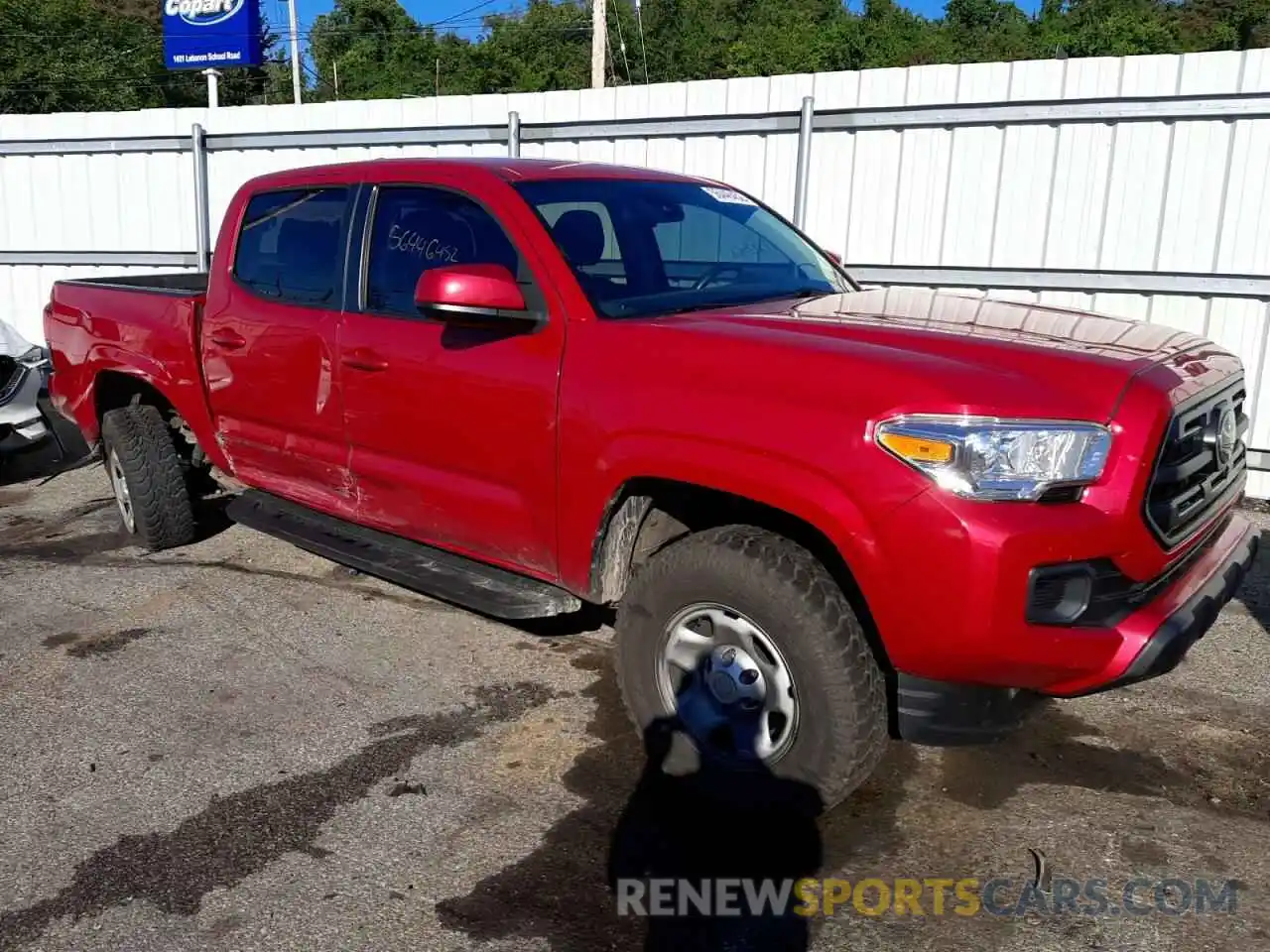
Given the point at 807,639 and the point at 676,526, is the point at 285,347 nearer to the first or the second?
the point at 676,526

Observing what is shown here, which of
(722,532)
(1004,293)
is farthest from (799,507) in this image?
(1004,293)

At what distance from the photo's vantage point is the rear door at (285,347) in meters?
4.38

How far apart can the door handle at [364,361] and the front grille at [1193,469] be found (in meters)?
2.57

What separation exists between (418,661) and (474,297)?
65.7 inches

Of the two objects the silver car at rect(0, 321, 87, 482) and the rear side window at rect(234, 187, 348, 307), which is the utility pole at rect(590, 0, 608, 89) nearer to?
the silver car at rect(0, 321, 87, 482)

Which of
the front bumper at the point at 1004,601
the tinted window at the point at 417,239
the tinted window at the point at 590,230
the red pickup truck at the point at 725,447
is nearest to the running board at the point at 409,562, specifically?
the red pickup truck at the point at 725,447

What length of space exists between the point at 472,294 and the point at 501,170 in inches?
31.4

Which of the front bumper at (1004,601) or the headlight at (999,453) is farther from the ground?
the headlight at (999,453)

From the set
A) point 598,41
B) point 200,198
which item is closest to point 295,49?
point 598,41

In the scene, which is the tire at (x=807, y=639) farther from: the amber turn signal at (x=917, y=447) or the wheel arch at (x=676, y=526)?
the amber turn signal at (x=917, y=447)

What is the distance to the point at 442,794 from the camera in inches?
134

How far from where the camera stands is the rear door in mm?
4379

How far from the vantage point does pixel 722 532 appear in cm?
317

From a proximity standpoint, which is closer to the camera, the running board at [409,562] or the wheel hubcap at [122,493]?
the running board at [409,562]
